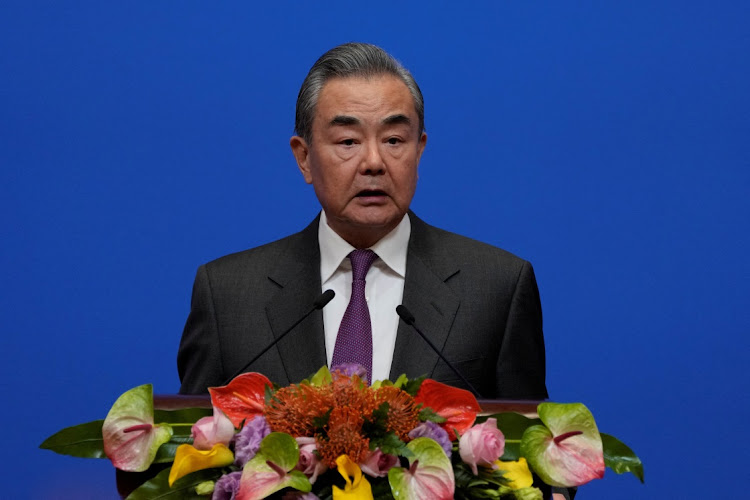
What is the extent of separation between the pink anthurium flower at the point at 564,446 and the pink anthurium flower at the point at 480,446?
49 millimetres

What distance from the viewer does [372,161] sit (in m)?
1.78

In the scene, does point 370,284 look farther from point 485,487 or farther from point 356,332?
point 485,487

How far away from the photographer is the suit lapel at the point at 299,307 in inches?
68.3

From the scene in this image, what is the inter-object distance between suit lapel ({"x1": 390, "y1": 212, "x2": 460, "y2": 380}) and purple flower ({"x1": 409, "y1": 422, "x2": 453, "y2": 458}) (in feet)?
1.93

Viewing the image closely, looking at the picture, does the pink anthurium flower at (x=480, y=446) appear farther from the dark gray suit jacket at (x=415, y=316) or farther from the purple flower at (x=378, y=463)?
the dark gray suit jacket at (x=415, y=316)

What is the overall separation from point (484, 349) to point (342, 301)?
0.89 feet

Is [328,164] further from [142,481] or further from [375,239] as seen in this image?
[142,481]

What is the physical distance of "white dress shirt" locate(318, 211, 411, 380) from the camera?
1772mm

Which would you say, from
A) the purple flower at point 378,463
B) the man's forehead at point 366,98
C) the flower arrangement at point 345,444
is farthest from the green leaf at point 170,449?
the man's forehead at point 366,98

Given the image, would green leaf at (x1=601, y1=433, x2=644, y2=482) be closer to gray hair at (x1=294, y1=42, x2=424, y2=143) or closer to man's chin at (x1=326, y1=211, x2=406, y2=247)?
man's chin at (x1=326, y1=211, x2=406, y2=247)

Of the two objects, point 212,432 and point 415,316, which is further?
point 415,316

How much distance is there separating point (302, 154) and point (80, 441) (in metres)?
0.93

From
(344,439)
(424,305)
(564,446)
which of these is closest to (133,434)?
(344,439)

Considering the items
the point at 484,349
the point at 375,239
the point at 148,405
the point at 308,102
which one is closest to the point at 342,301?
the point at 375,239
